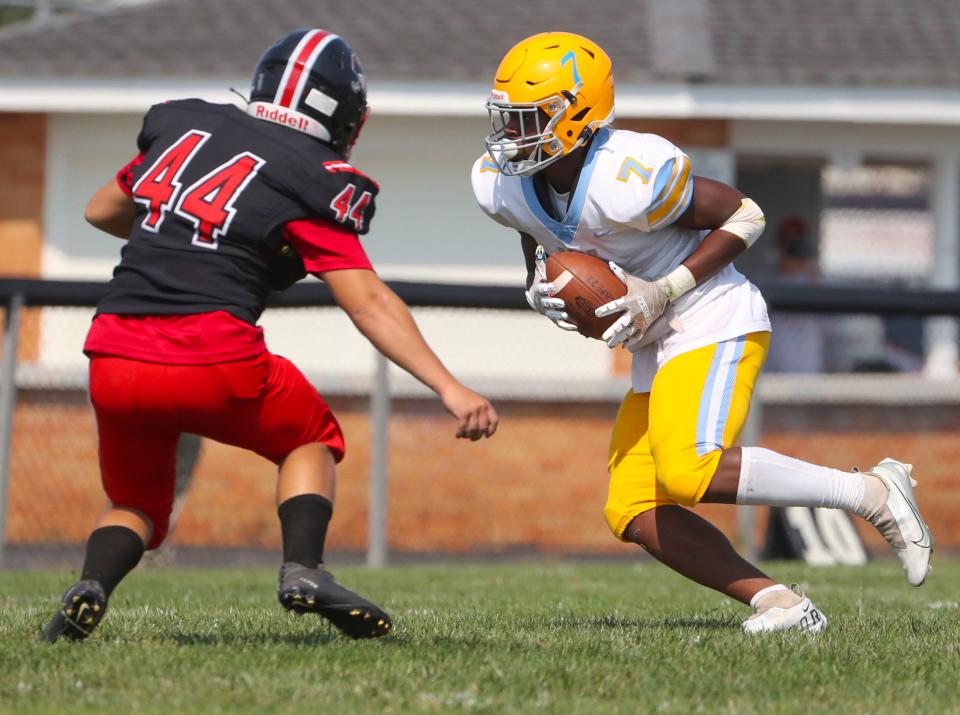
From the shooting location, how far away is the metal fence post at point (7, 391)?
8.72 m

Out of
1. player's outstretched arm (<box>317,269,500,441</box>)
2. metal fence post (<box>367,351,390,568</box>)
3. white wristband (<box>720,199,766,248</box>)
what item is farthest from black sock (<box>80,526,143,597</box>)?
metal fence post (<box>367,351,390,568</box>)

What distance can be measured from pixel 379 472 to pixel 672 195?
503 cm

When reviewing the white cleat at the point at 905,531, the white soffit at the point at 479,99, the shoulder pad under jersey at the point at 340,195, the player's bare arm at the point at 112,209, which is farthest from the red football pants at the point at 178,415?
the white soffit at the point at 479,99

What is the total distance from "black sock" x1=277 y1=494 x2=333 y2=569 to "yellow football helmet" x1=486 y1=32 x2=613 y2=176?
1225mm

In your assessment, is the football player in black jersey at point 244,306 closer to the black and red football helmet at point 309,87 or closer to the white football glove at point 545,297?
the black and red football helmet at point 309,87

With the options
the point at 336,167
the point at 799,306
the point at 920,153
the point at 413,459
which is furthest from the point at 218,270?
the point at 920,153

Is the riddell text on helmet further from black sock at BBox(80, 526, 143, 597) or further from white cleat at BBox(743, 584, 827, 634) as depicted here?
white cleat at BBox(743, 584, 827, 634)

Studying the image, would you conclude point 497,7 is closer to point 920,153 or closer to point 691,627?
point 920,153

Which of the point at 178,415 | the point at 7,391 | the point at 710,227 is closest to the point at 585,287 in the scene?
the point at 710,227

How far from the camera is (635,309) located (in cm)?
461

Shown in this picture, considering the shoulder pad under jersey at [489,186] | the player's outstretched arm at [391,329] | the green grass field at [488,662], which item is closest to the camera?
the green grass field at [488,662]

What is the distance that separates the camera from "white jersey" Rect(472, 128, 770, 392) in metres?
4.58

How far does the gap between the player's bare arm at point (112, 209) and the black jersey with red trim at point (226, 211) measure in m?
0.37

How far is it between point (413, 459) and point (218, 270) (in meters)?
6.92
